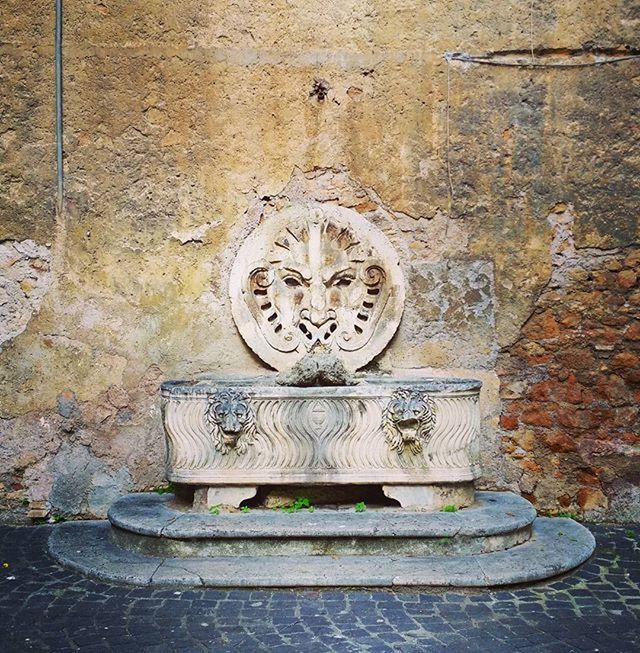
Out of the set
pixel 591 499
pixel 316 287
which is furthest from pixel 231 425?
pixel 591 499

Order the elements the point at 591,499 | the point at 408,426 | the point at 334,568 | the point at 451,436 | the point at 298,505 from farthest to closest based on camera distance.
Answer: the point at 591,499, the point at 298,505, the point at 451,436, the point at 408,426, the point at 334,568

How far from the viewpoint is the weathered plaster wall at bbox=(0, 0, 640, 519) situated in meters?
4.97

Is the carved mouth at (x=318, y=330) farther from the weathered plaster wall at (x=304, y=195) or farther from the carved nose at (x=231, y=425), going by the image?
the carved nose at (x=231, y=425)

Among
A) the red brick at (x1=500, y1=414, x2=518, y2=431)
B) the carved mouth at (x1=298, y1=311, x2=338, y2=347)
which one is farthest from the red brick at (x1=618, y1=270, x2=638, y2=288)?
the carved mouth at (x1=298, y1=311, x2=338, y2=347)

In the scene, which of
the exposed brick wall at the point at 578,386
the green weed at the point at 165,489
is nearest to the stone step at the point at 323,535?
the green weed at the point at 165,489

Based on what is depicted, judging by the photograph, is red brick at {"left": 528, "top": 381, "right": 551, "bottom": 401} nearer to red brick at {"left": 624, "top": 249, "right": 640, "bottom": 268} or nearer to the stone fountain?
the stone fountain

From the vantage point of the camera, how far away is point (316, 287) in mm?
5105

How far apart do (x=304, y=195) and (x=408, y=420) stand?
1.81 meters

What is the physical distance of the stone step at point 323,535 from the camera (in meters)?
3.95

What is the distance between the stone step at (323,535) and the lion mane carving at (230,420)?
1.29 ft

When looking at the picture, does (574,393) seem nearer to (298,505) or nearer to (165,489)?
(298,505)

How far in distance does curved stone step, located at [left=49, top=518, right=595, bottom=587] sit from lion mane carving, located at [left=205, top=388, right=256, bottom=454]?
61 centimetres

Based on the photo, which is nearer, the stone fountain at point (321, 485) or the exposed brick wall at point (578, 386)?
the stone fountain at point (321, 485)

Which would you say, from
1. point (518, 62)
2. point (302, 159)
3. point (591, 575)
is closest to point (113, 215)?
point (302, 159)
